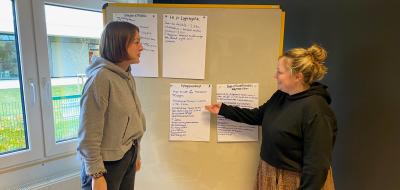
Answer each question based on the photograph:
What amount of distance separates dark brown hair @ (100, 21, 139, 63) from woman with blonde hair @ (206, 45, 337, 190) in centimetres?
79

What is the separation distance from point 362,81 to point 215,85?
2.97 feet

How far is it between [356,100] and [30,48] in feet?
7.24

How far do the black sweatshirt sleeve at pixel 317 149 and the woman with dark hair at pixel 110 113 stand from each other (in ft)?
2.77

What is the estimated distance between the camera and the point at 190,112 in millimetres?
1779

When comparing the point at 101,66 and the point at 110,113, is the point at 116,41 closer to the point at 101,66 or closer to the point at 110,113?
the point at 101,66

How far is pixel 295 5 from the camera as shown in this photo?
→ 6.35 feet

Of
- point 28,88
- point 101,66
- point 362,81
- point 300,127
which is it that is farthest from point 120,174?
point 362,81

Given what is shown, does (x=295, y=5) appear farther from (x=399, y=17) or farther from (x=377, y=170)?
(x=377, y=170)

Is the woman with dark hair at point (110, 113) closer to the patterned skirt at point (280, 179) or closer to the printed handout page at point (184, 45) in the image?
the printed handout page at point (184, 45)

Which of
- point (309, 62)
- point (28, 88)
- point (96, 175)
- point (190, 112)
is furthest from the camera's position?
point (28, 88)

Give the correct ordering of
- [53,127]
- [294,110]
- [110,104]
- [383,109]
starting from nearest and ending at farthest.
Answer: [110,104]
[294,110]
[383,109]
[53,127]

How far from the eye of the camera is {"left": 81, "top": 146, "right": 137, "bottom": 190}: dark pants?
4.24 ft

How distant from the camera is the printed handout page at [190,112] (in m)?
1.75

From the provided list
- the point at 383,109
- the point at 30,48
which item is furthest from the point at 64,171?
the point at 383,109
